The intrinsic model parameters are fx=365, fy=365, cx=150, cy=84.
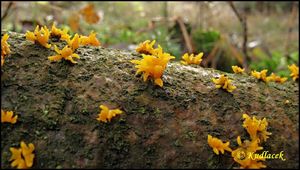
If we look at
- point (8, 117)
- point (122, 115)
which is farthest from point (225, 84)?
point (8, 117)

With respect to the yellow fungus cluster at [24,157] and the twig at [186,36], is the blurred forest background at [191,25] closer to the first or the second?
the twig at [186,36]

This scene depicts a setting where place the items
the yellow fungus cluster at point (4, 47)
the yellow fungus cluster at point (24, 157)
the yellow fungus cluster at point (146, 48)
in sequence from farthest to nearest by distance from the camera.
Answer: the yellow fungus cluster at point (146, 48), the yellow fungus cluster at point (4, 47), the yellow fungus cluster at point (24, 157)

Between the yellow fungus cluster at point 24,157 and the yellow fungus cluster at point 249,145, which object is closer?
the yellow fungus cluster at point 24,157

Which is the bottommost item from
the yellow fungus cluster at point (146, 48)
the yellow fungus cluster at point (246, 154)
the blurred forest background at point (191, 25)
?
the blurred forest background at point (191, 25)


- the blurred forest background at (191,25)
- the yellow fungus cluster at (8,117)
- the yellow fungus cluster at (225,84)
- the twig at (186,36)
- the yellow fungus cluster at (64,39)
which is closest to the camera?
the yellow fungus cluster at (8,117)

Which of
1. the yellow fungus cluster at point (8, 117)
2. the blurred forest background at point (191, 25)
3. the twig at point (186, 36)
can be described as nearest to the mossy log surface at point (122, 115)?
the yellow fungus cluster at point (8, 117)

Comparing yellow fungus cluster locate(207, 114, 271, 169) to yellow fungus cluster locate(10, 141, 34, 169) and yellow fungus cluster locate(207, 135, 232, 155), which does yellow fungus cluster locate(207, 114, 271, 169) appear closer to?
yellow fungus cluster locate(207, 135, 232, 155)

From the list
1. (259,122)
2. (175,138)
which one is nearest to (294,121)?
(259,122)

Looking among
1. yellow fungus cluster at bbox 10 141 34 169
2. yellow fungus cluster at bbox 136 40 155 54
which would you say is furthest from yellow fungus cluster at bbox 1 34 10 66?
yellow fungus cluster at bbox 136 40 155 54
